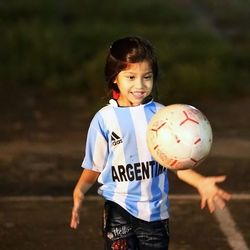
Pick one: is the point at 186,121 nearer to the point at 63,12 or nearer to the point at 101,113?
the point at 101,113

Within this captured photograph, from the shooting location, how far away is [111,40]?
13.8 m

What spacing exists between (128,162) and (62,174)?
140 inches

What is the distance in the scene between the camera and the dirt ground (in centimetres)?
575

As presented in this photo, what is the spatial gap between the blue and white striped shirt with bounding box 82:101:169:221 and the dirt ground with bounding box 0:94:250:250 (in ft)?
5.37

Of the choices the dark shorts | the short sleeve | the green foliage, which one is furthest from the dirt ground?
the short sleeve

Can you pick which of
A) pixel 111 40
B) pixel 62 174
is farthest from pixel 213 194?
pixel 111 40

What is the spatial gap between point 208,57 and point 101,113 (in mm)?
8915

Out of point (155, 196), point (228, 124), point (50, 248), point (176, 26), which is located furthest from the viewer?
point (176, 26)

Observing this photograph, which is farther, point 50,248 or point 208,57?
point 208,57

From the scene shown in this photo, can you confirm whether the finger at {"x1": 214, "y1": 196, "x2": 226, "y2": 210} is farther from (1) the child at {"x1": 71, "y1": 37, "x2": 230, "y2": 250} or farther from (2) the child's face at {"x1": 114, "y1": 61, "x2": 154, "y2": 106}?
(2) the child's face at {"x1": 114, "y1": 61, "x2": 154, "y2": 106}

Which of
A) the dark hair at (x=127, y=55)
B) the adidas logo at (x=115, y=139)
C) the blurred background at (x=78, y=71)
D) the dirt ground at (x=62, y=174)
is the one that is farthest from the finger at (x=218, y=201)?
the blurred background at (x=78, y=71)

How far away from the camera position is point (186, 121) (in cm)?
367

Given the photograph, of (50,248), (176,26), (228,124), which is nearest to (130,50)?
(50,248)

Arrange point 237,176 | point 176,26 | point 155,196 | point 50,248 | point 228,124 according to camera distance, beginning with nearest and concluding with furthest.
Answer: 1. point 155,196
2. point 50,248
3. point 237,176
4. point 228,124
5. point 176,26
